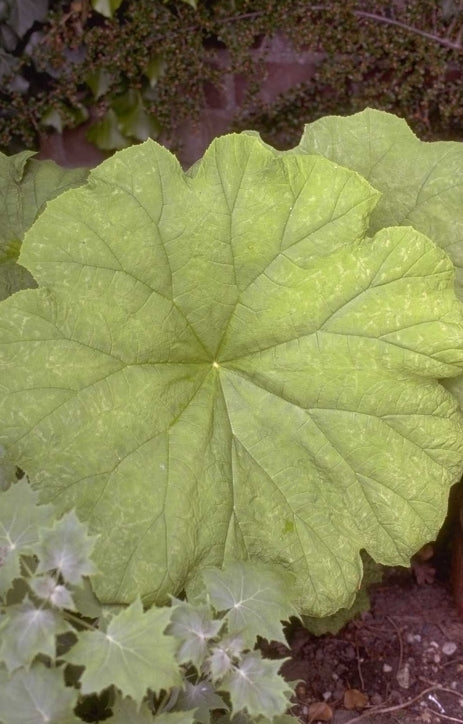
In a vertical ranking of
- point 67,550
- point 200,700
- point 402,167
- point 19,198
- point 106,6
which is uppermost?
point 106,6

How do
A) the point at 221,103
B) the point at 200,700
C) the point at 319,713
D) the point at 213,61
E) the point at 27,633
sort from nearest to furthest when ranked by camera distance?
the point at 27,633
the point at 200,700
the point at 319,713
the point at 213,61
the point at 221,103

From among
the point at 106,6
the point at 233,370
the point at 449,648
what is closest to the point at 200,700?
the point at 233,370

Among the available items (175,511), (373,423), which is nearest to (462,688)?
(373,423)

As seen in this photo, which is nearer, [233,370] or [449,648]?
[233,370]

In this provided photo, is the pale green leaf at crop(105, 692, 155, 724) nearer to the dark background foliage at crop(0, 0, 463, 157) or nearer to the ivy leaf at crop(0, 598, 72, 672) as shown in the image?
the ivy leaf at crop(0, 598, 72, 672)

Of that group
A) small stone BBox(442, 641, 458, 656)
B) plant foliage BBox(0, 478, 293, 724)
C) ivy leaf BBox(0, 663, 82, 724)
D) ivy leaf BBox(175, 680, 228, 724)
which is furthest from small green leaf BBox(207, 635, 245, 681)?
small stone BBox(442, 641, 458, 656)

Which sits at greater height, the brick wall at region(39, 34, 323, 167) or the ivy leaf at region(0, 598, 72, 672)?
the brick wall at region(39, 34, 323, 167)

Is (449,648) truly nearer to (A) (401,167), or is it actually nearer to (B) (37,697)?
(A) (401,167)

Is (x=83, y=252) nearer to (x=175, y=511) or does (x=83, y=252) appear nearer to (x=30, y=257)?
(x=30, y=257)
